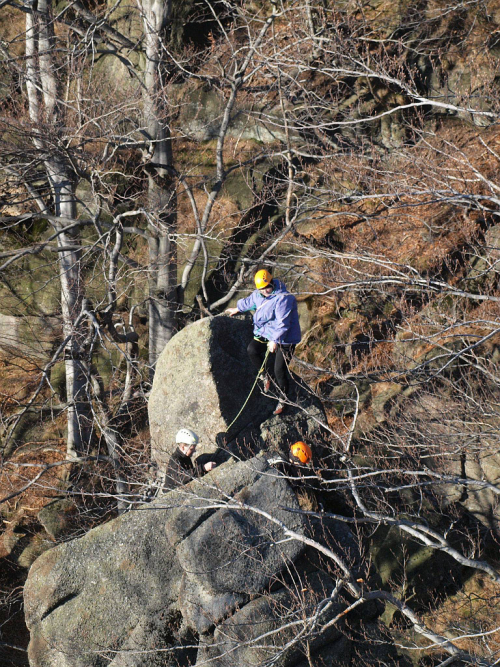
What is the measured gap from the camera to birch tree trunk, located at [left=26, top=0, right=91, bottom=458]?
1018 cm

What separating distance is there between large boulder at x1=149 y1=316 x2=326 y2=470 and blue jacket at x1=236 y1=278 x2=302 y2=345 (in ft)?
2.62

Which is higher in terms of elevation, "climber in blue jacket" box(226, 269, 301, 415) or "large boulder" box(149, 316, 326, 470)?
"climber in blue jacket" box(226, 269, 301, 415)

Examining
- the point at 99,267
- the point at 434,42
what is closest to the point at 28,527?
the point at 99,267

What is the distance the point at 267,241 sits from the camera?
12.6m

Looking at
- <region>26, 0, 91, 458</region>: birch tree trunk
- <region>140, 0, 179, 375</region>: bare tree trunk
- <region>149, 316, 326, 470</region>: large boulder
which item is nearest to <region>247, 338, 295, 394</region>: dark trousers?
<region>149, 316, 326, 470</region>: large boulder

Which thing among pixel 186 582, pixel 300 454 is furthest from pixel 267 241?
pixel 186 582

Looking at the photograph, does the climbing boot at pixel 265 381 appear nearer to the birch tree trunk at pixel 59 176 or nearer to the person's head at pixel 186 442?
the person's head at pixel 186 442

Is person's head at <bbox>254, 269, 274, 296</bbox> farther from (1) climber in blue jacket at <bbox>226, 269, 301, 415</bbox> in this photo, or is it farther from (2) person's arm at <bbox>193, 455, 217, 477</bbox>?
(2) person's arm at <bbox>193, 455, 217, 477</bbox>

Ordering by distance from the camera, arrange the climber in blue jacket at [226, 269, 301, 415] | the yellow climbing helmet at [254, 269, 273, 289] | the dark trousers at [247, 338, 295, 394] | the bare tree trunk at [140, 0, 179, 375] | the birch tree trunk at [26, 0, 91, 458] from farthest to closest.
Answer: the bare tree trunk at [140, 0, 179, 375] → the birch tree trunk at [26, 0, 91, 458] → the dark trousers at [247, 338, 295, 394] → the climber in blue jacket at [226, 269, 301, 415] → the yellow climbing helmet at [254, 269, 273, 289]

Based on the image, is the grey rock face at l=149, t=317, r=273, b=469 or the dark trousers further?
the grey rock face at l=149, t=317, r=273, b=469

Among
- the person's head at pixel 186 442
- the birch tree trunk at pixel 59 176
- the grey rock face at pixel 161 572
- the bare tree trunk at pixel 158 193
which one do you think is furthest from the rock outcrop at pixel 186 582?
the bare tree trunk at pixel 158 193

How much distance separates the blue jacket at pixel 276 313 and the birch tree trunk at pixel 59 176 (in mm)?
3923

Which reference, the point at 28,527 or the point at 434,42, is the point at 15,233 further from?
the point at 434,42

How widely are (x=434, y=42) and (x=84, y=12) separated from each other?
769cm
